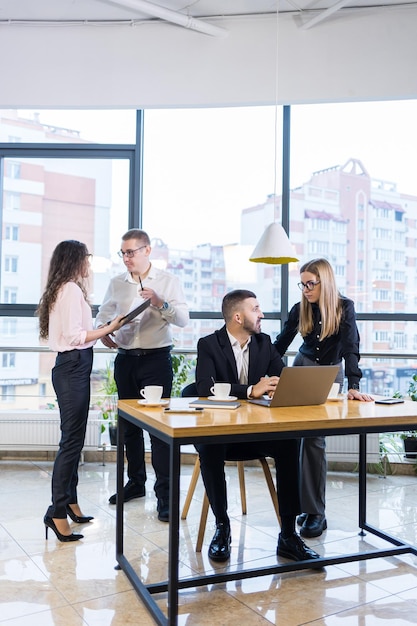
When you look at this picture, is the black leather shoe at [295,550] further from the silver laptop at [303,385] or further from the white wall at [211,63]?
the white wall at [211,63]

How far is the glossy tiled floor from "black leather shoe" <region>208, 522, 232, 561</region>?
2.0 inches

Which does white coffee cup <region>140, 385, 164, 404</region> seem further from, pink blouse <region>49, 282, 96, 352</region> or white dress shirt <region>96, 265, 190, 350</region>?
white dress shirt <region>96, 265, 190, 350</region>

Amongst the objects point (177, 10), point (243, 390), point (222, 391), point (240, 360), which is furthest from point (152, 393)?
point (177, 10)

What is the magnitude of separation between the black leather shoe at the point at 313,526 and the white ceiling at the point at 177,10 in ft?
11.5

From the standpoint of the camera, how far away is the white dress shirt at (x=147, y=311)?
362 centimetres

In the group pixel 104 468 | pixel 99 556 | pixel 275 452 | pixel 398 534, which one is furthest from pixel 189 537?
pixel 104 468

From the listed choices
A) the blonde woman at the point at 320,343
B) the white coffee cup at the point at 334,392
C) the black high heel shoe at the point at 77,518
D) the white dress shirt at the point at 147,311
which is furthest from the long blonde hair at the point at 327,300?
the black high heel shoe at the point at 77,518

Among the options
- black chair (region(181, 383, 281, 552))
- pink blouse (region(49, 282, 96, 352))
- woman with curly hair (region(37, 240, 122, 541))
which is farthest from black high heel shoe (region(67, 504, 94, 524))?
pink blouse (region(49, 282, 96, 352))

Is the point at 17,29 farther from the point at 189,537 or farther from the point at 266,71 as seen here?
the point at 189,537

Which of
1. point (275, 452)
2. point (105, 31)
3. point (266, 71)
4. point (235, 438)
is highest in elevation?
point (105, 31)

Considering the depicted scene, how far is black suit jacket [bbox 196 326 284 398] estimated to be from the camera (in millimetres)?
2859

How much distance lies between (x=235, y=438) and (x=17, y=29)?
4174mm

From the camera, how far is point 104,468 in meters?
4.68

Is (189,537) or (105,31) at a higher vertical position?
(105,31)
